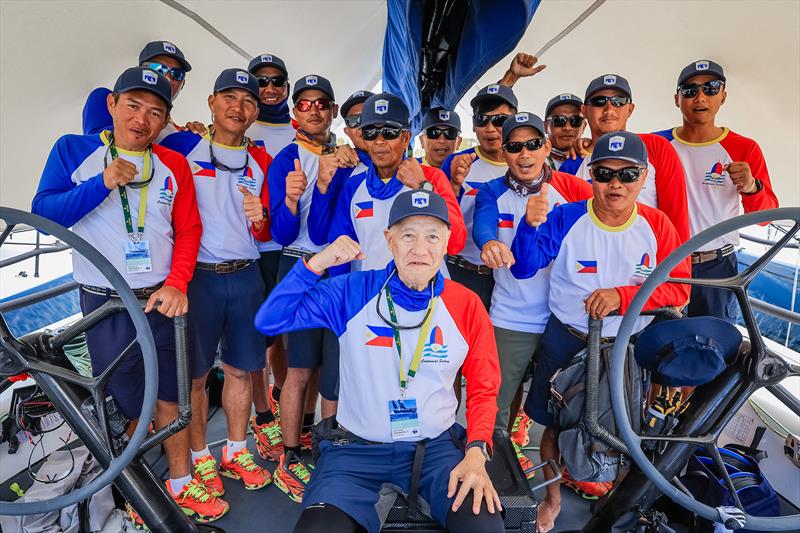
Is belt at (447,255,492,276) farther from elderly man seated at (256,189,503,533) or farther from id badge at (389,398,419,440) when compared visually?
id badge at (389,398,419,440)

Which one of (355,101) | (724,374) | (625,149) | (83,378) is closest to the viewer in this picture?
(83,378)

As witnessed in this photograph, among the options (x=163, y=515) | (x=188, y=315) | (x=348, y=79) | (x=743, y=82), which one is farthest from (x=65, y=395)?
(x=348, y=79)

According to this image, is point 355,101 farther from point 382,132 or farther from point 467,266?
point 467,266

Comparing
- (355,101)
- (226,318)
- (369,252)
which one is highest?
(355,101)

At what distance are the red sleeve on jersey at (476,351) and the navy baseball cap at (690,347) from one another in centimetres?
47

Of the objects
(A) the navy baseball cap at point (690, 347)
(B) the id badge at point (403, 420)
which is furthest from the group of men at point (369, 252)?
(A) the navy baseball cap at point (690, 347)

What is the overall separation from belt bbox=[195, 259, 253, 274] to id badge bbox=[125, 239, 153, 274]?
1.01ft

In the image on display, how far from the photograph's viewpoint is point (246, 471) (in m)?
2.39

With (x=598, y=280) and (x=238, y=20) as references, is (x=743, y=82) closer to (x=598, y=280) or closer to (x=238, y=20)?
(x=598, y=280)

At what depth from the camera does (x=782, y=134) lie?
3.44m

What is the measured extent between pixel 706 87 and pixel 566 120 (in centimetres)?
69

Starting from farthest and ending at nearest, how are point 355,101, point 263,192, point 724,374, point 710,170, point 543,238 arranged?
point 355,101 → point 710,170 → point 263,192 → point 543,238 → point 724,374

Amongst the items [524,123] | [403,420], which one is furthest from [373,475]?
[524,123]

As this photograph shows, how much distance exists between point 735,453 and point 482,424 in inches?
52.5
